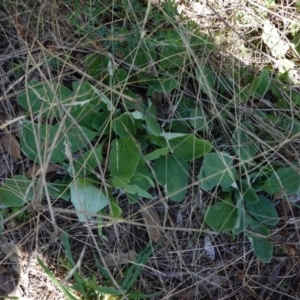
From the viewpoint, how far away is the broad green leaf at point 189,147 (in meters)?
1.38

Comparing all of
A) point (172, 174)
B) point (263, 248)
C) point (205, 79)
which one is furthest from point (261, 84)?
point (263, 248)

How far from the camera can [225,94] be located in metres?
1.53

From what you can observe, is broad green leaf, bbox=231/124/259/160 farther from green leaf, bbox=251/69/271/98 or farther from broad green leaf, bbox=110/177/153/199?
broad green leaf, bbox=110/177/153/199

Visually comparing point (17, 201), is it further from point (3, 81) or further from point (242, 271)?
point (242, 271)

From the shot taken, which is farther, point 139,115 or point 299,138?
point 299,138

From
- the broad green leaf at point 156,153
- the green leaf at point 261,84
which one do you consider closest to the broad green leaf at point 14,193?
the broad green leaf at point 156,153

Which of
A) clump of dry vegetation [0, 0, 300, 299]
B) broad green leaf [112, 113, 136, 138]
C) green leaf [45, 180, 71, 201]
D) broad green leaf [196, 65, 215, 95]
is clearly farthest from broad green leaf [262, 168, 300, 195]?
green leaf [45, 180, 71, 201]

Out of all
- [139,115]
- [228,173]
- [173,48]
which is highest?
[173,48]

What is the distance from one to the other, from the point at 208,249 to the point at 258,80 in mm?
565

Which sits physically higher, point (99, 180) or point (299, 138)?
point (299, 138)

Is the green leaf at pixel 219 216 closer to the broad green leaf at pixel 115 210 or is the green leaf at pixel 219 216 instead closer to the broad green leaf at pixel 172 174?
the broad green leaf at pixel 172 174

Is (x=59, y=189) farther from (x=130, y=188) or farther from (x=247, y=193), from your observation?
(x=247, y=193)

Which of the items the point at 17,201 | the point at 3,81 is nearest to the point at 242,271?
the point at 17,201

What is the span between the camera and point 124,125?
1.37m
